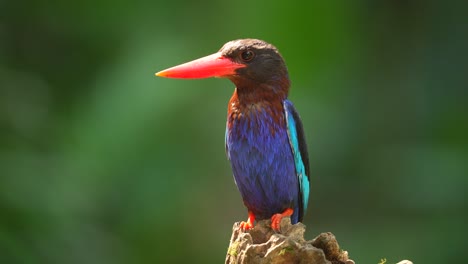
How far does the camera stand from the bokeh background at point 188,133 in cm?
761

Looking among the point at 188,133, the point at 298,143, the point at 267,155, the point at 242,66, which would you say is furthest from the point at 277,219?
the point at 188,133

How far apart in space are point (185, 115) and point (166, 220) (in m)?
1.00

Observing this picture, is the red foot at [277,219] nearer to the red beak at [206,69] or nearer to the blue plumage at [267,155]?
the blue plumage at [267,155]

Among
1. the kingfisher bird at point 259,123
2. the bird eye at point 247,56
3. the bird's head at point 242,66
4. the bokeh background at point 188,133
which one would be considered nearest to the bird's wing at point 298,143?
the kingfisher bird at point 259,123

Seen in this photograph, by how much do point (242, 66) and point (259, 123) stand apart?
0.32 metres

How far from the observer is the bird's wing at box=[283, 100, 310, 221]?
4652 mm

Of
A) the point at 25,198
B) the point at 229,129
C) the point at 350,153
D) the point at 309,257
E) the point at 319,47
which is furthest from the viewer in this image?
the point at 350,153

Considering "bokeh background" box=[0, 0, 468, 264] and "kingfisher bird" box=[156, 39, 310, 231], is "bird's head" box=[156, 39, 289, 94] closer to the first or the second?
"kingfisher bird" box=[156, 39, 310, 231]

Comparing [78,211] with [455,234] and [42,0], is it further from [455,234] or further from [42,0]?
[455,234]

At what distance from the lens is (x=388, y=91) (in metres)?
8.79

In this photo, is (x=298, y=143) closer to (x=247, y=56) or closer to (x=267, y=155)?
(x=267, y=155)

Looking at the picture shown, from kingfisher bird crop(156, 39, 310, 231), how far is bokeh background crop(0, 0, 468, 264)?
2.96 metres

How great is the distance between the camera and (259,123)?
4.58 m

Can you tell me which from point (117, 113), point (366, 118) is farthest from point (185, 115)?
point (366, 118)
